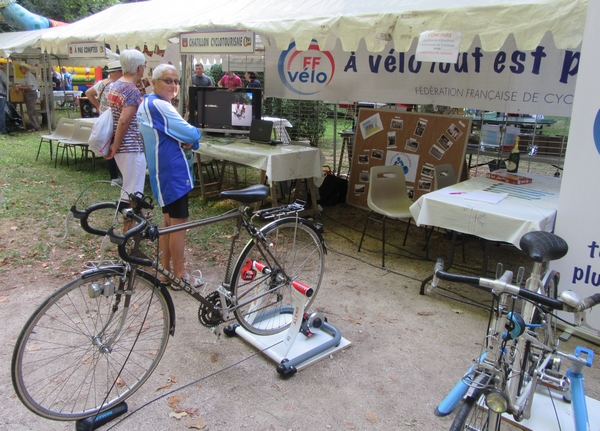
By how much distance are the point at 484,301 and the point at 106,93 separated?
385 cm

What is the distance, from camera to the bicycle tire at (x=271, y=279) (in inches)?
114

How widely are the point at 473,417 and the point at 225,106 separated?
18.2 feet

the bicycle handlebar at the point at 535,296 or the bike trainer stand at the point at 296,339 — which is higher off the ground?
the bicycle handlebar at the point at 535,296

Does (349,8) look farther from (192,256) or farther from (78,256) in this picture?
(78,256)

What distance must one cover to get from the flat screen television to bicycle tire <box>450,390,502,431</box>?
17.3 feet

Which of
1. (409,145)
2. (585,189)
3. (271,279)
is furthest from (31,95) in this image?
(585,189)

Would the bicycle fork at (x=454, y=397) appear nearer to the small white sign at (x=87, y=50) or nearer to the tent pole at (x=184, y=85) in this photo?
the tent pole at (x=184, y=85)

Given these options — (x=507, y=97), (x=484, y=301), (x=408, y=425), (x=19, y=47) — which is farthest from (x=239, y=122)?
(x=19, y=47)

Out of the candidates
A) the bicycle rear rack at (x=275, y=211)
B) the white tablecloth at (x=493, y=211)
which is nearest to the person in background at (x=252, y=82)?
the white tablecloth at (x=493, y=211)

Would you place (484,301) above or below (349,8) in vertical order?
below

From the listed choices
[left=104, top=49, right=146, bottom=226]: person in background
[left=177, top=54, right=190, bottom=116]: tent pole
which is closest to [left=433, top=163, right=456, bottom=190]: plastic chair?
[left=104, top=49, right=146, bottom=226]: person in background

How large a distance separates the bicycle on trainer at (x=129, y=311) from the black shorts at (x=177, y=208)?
0.90m

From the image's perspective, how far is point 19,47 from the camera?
32.3 ft

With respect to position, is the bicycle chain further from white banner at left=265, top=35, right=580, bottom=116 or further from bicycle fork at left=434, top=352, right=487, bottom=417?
white banner at left=265, top=35, right=580, bottom=116
